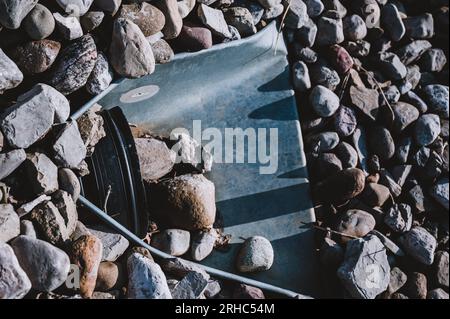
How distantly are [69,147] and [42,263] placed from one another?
0.95ft

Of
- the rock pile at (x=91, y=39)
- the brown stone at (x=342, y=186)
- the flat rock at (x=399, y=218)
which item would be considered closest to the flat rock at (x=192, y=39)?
the rock pile at (x=91, y=39)

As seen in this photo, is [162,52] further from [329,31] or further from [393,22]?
[393,22]

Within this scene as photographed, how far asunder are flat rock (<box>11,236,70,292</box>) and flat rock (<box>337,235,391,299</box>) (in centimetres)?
84

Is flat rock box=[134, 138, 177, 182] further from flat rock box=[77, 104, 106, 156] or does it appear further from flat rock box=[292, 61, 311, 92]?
flat rock box=[292, 61, 311, 92]

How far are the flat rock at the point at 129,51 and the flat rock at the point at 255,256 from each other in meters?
0.58

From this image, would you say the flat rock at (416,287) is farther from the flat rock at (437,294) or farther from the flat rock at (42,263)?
the flat rock at (42,263)

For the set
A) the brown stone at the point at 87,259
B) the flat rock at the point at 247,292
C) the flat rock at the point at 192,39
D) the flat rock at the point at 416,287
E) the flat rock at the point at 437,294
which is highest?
the flat rock at the point at 192,39

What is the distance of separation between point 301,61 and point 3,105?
1.01m

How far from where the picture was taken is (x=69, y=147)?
5.32 ft

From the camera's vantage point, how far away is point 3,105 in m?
1.63

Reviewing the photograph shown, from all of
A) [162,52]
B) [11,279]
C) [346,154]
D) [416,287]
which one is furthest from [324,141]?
[11,279]

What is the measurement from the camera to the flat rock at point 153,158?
1892 millimetres

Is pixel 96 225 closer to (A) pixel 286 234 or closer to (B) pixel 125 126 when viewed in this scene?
(B) pixel 125 126

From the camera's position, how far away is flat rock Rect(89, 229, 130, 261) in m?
1.67
